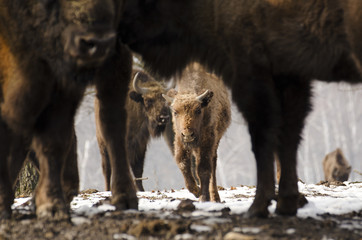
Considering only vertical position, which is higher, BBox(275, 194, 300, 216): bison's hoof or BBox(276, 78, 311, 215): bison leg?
BBox(276, 78, 311, 215): bison leg

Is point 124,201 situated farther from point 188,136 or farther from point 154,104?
point 154,104

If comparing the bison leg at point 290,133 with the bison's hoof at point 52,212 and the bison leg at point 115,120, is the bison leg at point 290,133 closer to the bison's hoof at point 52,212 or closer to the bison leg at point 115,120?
the bison leg at point 115,120

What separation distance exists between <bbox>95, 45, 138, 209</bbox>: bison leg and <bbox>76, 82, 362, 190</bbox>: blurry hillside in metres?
44.8

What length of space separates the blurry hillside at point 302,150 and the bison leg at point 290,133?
45117 millimetres

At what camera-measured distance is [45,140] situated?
3.98 m

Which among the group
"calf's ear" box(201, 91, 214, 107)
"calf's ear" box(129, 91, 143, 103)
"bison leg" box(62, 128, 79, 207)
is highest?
"calf's ear" box(129, 91, 143, 103)

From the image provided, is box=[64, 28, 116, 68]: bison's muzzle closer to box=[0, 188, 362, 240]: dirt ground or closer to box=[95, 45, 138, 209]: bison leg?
box=[95, 45, 138, 209]: bison leg

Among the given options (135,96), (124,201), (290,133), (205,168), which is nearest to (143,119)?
(135,96)

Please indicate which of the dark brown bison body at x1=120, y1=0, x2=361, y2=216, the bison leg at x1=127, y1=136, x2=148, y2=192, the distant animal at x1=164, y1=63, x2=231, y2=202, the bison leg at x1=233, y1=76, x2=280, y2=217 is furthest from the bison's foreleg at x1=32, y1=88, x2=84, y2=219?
the bison leg at x1=127, y1=136, x2=148, y2=192

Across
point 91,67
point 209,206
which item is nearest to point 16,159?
point 91,67

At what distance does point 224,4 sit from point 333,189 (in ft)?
14.6

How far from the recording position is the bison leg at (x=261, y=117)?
4.12 meters

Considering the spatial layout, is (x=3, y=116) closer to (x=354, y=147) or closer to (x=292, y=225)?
(x=292, y=225)

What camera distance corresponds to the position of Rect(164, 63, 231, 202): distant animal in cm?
705
